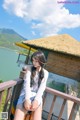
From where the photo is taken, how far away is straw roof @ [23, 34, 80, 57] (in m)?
17.5

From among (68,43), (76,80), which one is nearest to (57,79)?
(76,80)

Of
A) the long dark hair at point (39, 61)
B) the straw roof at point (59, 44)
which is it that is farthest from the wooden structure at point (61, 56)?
the long dark hair at point (39, 61)

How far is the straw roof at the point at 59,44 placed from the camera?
17500 millimetres

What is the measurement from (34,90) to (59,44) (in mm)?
15388

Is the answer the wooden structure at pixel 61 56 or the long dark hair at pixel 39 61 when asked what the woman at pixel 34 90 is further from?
the wooden structure at pixel 61 56

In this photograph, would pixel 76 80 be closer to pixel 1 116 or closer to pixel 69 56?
pixel 69 56

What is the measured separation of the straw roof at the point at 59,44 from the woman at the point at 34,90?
45.8ft

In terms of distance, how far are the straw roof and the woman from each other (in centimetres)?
1397

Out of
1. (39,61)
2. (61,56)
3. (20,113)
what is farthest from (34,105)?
(61,56)

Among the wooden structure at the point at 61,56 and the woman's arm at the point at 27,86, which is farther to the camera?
the wooden structure at the point at 61,56

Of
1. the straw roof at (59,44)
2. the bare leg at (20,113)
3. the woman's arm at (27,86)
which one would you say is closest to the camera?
the bare leg at (20,113)

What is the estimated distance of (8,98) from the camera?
321cm

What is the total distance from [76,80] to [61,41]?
375 cm

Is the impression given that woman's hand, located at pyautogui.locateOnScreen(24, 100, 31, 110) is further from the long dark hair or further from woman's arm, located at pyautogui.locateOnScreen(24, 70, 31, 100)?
the long dark hair
